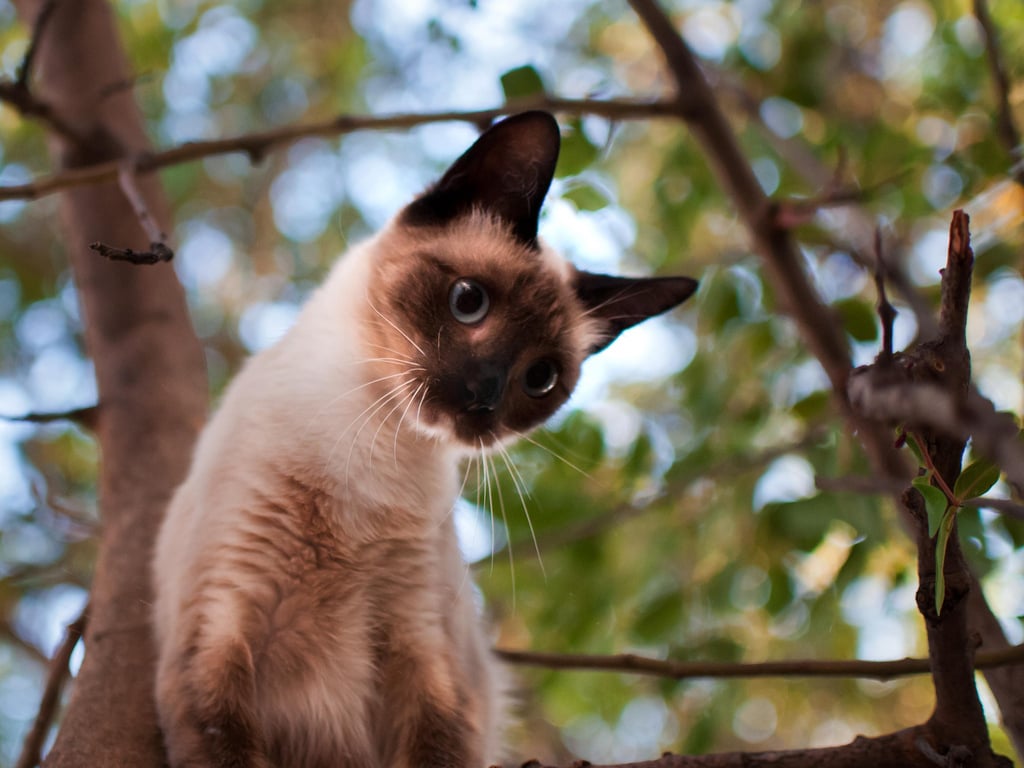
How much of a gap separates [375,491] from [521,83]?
1373mm

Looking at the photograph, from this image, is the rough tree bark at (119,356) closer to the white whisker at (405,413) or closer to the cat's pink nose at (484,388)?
the white whisker at (405,413)

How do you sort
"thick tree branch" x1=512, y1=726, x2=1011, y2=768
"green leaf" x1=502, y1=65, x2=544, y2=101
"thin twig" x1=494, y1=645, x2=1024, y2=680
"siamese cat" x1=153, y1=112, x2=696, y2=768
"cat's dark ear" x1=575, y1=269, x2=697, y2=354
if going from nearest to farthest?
1. "thick tree branch" x1=512, y1=726, x2=1011, y2=768
2. "thin twig" x1=494, y1=645, x2=1024, y2=680
3. "siamese cat" x1=153, y1=112, x2=696, y2=768
4. "cat's dark ear" x1=575, y1=269, x2=697, y2=354
5. "green leaf" x1=502, y1=65, x2=544, y2=101

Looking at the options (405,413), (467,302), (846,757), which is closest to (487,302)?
(467,302)

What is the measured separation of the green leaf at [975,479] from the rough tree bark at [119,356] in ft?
5.28

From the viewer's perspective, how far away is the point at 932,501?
133 centimetres

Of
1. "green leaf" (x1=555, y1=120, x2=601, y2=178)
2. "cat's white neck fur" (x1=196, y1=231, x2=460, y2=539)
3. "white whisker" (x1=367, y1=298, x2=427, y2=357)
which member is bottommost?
"cat's white neck fur" (x1=196, y1=231, x2=460, y2=539)

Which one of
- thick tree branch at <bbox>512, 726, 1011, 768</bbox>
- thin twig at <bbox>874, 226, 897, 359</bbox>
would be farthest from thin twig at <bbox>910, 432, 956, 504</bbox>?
thick tree branch at <bbox>512, 726, 1011, 768</bbox>

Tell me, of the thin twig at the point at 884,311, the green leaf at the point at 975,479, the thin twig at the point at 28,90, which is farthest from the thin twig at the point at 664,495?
the thin twig at the point at 28,90

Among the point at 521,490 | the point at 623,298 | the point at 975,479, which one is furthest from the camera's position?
the point at 521,490

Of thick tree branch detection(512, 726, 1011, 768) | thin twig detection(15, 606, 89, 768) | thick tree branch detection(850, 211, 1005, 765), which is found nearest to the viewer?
thick tree branch detection(850, 211, 1005, 765)

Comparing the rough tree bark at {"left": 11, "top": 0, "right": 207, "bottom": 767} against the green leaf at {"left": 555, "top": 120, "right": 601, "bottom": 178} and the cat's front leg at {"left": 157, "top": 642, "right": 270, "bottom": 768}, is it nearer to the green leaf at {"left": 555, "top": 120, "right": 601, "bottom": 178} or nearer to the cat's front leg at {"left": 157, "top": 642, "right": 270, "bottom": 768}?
the cat's front leg at {"left": 157, "top": 642, "right": 270, "bottom": 768}

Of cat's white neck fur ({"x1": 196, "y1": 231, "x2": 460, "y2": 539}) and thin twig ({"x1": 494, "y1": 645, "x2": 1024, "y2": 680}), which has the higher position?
cat's white neck fur ({"x1": 196, "y1": 231, "x2": 460, "y2": 539})

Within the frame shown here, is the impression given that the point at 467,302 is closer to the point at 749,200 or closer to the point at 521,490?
the point at 521,490

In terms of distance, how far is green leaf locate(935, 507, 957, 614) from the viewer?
1350 millimetres
